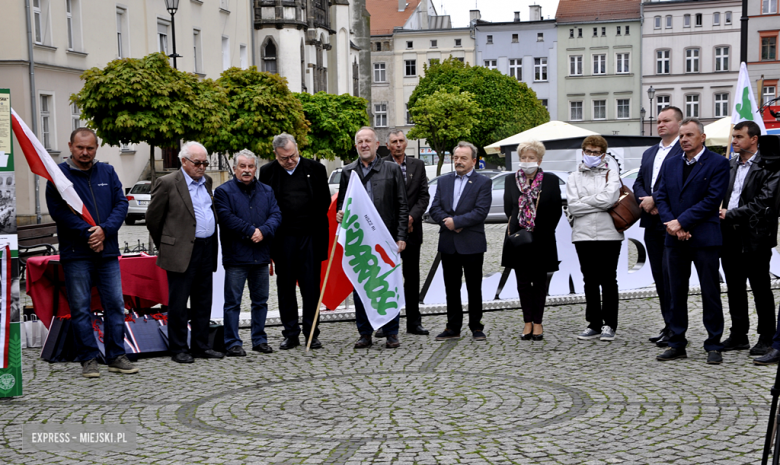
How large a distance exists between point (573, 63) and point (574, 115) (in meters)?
5.01

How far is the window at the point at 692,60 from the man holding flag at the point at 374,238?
80565 millimetres

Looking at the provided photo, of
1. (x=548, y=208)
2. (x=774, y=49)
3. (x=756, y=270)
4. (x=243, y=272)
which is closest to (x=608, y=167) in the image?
(x=548, y=208)

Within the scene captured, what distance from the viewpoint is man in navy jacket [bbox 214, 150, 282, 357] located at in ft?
26.9

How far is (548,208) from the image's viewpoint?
337 inches

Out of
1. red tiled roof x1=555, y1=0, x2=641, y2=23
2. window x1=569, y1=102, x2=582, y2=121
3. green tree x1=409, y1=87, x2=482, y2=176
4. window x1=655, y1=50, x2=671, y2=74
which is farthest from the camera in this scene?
window x1=569, y1=102, x2=582, y2=121

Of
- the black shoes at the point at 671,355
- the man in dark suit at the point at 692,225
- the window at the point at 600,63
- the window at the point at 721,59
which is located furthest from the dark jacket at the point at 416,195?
the window at the point at 721,59

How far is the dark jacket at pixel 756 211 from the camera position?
7410 mm

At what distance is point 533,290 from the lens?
8680 millimetres

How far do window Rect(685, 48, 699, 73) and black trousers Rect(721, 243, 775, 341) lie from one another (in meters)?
80.5

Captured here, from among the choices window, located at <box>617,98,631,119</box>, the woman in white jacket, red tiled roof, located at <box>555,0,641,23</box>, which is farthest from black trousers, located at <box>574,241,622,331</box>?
red tiled roof, located at <box>555,0,641,23</box>

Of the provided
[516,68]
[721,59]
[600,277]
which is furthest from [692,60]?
[600,277]

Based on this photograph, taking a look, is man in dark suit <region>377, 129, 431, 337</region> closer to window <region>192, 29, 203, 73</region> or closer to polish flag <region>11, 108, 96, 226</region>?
polish flag <region>11, 108, 96, 226</region>

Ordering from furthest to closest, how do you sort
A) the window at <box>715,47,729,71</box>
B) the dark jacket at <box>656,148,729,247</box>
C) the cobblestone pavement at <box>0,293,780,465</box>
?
the window at <box>715,47,729,71</box>, the dark jacket at <box>656,148,729,247</box>, the cobblestone pavement at <box>0,293,780,465</box>

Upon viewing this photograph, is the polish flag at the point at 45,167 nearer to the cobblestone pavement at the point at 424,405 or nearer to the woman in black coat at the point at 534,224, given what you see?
the cobblestone pavement at the point at 424,405
